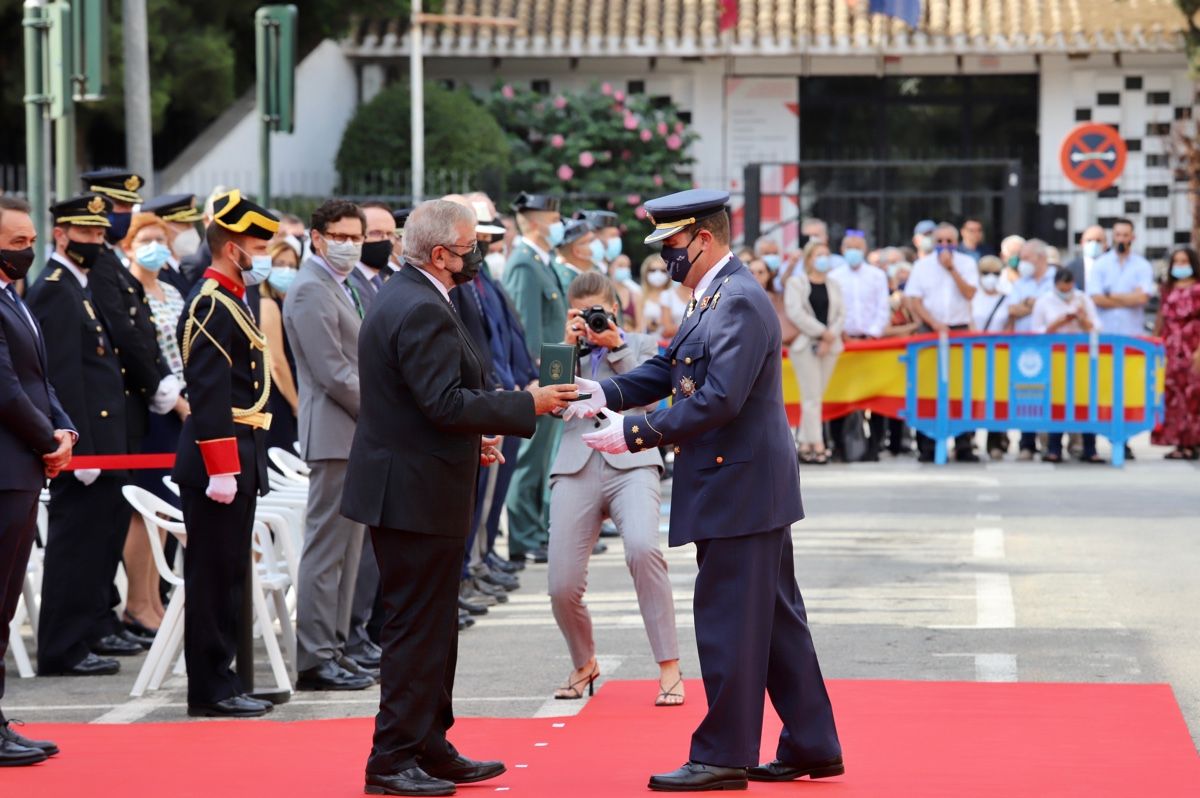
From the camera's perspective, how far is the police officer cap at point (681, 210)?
7.18 meters

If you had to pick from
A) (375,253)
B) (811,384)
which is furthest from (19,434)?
(811,384)

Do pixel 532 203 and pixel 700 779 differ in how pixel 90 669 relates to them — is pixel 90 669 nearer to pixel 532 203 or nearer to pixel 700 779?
pixel 700 779

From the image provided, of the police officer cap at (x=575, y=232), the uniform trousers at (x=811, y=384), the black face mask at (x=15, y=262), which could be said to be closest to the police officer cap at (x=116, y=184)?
the police officer cap at (x=575, y=232)

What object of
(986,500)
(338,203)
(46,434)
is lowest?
(986,500)

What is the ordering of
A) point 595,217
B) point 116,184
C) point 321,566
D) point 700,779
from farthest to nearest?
point 595,217, point 116,184, point 321,566, point 700,779

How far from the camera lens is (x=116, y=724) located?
859 cm

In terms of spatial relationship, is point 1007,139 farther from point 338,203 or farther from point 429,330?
point 429,330

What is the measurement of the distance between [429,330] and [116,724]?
2.71 meters

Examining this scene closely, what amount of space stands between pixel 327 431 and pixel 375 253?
3.12 ft

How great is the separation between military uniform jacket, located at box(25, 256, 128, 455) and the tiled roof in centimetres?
2169

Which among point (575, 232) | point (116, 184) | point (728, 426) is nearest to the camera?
point (728, 426)

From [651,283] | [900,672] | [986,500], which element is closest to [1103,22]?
[651,283]

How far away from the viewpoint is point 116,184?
441 inches

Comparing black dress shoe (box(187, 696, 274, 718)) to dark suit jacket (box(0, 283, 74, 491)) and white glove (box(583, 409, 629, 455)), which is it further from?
white glove (box(583, 409, 629, 455))
